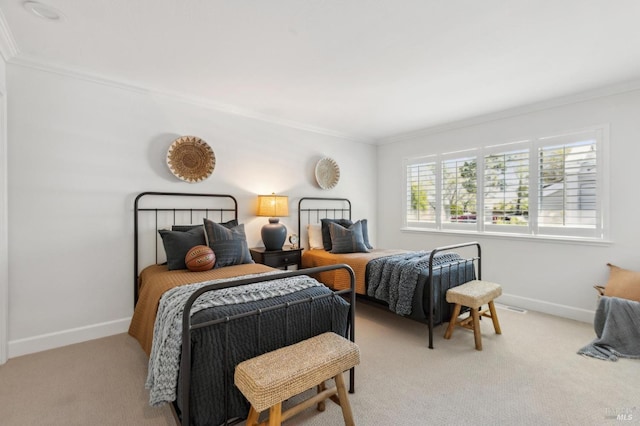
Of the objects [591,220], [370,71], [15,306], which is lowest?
[15,306]

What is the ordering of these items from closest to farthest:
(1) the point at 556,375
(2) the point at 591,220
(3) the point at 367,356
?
1. (1) the point at 556,375
2. (3) the point at 367,356
3. (2) the point at 591,220

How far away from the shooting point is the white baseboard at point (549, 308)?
3247mm

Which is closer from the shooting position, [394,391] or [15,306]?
[394,391]

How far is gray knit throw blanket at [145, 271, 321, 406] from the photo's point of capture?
1.50 m

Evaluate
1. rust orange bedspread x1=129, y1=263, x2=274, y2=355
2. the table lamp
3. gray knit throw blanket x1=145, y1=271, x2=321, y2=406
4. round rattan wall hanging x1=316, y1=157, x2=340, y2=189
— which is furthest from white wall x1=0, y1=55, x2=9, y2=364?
round rattan wall hanging x1=316, y1=157, x2=340, y2=189

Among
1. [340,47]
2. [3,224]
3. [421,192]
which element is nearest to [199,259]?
[3,224]

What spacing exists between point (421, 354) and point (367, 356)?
1.53 feet

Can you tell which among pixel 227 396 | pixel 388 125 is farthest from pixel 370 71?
pixel 227 396

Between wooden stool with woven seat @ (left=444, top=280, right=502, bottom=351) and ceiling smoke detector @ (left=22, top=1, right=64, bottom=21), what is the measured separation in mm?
3675

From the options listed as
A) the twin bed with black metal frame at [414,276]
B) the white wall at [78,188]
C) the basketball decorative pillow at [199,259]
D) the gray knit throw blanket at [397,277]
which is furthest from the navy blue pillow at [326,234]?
the basketball decorative pillow at [199,259]

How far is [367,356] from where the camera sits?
8.25ft

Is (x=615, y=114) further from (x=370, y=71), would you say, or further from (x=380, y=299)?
(x=380, y=299)

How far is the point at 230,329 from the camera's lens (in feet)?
5.21

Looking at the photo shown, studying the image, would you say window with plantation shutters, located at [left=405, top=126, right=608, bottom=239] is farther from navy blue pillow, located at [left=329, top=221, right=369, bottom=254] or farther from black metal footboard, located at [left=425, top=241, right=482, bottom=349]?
→ navy blue pillow, located at [left=329, top=221, right=369, bottom=254]
